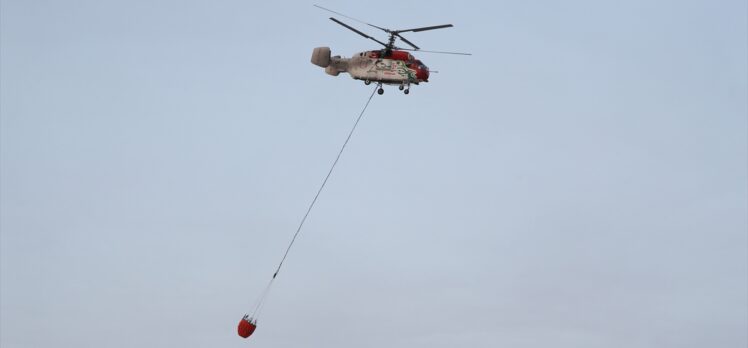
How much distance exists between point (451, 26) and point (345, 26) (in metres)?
6.69

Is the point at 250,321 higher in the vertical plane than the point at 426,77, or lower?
lower

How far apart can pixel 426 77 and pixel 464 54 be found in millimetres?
7533

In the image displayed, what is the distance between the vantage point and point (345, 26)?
60500mm

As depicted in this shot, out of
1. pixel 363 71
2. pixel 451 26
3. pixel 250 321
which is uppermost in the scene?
pixel 451 26

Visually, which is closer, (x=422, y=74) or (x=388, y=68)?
(x=422, y=74)

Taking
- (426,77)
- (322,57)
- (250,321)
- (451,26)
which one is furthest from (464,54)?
(250,321)

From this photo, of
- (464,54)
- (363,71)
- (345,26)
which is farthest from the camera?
(363,71)

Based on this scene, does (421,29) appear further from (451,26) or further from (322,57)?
(322,57)

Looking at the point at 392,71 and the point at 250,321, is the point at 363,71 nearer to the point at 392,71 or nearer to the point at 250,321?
the point at 392,71

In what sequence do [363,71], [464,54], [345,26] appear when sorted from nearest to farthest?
1. [464,54]
2. [345,26]
3. [363,71]

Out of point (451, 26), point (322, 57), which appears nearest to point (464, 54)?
point (451, 26)

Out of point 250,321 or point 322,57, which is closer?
point 250,321

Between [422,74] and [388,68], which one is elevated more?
[422,74]

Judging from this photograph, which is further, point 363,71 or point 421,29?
point 363,71
